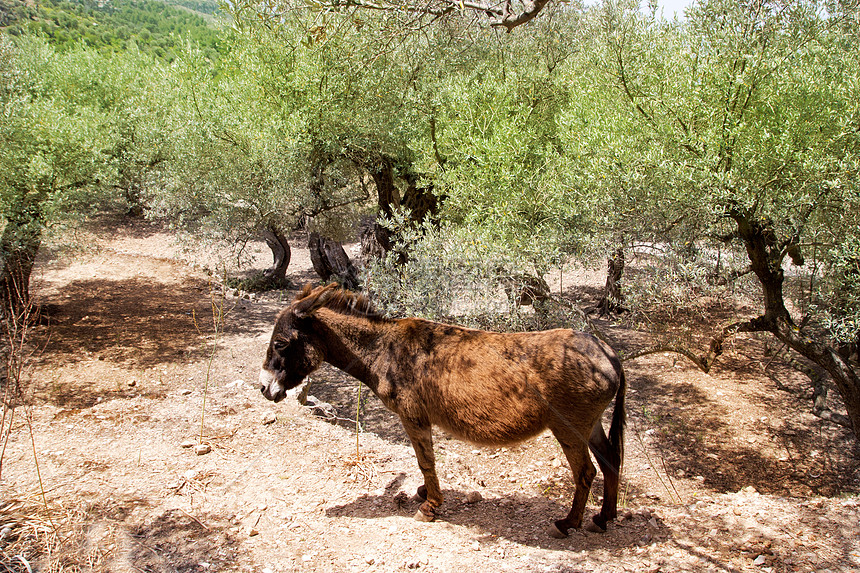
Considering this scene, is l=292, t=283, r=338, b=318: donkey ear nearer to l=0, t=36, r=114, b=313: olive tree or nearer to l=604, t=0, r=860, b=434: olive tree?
l=604, t=0, r=860, b=434: olive tree

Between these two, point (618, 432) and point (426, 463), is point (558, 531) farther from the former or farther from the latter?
point (426, 463)

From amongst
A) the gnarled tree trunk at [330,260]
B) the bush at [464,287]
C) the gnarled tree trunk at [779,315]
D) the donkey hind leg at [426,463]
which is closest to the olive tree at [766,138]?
the gnarled tree trunk at [779,315]

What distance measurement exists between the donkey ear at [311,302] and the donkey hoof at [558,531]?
3.33 meters

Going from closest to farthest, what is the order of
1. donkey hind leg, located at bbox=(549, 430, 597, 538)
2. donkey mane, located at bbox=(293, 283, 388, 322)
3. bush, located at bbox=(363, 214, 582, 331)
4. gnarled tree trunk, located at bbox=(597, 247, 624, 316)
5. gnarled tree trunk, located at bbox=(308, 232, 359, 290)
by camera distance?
donkey hind leg, located at bbox=(549, 430, 597, 538) → donkey mane, located at bbox=(293, 283, 388, 322) → bush, located at bbox=(363, 214, 582, 331) → gnarled tree trunk, located at bbox=(597, 247, 624, 316) → gnarled tree trunk, located at bbox=(308, 232, 359, 290)

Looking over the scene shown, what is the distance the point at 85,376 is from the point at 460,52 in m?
10.4

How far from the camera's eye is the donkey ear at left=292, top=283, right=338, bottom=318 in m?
5.61

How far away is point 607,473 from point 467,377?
1775mm

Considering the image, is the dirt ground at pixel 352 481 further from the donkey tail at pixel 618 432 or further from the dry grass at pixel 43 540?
the donkey tail at pixel 618 432

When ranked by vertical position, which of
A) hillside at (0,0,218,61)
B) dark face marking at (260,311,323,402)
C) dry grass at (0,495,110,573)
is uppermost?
hillside at (0,0,218,61)

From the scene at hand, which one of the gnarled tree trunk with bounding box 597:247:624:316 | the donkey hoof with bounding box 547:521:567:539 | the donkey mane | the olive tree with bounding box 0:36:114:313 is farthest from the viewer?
the olive tree with bounding box 0:36:114:313

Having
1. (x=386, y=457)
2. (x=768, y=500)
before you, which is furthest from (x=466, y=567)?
(x=768, y=500)

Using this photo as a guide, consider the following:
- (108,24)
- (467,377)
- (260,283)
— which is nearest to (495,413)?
(467,377)

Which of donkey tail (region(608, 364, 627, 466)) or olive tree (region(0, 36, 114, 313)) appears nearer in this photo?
donkey tail (region(608, 364, 627, 466))

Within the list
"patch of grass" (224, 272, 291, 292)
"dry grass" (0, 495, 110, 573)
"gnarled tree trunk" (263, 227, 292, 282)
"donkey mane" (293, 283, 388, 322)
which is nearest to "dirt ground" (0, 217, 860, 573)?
"dry grass" (0, 495, 110, 573)
